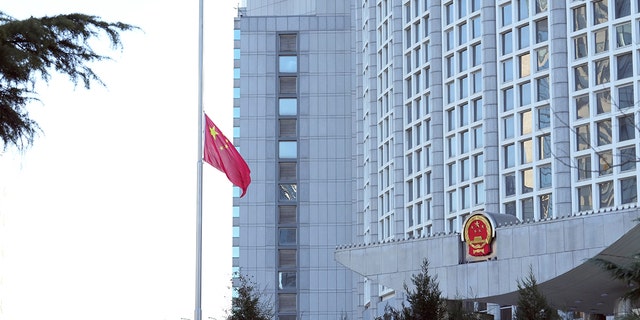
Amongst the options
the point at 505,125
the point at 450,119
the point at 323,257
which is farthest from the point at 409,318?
the point at 323,257

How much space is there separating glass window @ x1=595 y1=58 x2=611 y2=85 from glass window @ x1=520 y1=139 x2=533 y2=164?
663 centimetres

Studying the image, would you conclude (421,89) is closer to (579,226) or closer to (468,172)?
(468,172)

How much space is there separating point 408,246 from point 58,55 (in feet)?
156

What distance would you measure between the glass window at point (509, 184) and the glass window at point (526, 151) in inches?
53.0

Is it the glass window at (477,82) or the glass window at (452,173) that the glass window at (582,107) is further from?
the glass window at (452,173)

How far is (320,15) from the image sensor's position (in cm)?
13238

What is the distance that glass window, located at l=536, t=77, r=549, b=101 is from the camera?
76.6m

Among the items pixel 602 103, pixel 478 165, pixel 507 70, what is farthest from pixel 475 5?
pixel 602 103

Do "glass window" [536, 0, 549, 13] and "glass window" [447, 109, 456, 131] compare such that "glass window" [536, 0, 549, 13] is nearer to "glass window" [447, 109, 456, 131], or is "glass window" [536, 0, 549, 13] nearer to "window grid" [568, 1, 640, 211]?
"window grid" [568, 1, 640, 211]

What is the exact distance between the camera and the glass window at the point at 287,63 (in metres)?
128

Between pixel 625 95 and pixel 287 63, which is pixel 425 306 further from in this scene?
pixel 287 63

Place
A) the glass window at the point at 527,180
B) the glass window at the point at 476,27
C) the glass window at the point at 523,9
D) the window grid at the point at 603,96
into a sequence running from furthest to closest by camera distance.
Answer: the glass window at the point at 476,27, the glass window at the point at 523,9, the glass window at the point at 527,180, the window grid at the point at 603,96

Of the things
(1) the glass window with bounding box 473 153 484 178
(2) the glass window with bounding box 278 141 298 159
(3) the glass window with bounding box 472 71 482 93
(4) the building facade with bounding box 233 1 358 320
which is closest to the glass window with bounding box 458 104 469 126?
(3) the glass window with bounding box 472 71 482 93

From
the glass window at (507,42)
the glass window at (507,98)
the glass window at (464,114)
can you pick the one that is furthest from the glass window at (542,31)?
the glass window at (464,114)
